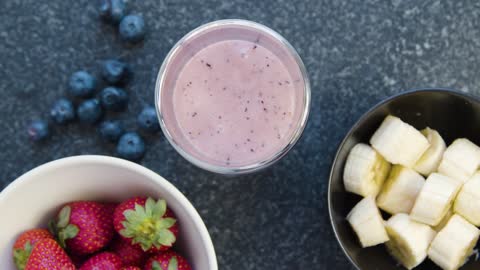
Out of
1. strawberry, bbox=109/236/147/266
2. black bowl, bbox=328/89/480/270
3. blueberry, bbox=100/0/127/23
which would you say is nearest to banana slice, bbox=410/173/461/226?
black bowl, bbox=328/89/480/270

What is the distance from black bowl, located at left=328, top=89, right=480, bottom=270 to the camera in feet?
4.46

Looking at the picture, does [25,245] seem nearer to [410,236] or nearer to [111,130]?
[111,130]

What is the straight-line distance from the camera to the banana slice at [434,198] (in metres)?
1.31

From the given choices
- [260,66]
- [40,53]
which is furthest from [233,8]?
[40,53]

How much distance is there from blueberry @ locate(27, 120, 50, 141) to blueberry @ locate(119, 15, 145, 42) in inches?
10.7

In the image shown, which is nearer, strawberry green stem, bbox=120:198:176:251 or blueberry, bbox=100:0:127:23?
strawberry green stem, bbox=120:198:176:251

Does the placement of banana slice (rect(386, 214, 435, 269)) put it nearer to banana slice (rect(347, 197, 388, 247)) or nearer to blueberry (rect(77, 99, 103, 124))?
banana slice (rect(347, 197, 388, 247))

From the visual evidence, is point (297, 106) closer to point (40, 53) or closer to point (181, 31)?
point (181, 31)

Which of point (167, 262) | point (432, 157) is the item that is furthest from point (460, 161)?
point (167, 262)

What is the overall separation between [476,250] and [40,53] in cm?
107

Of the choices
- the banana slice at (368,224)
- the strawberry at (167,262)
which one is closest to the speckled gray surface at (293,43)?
the banana slice at (368,224)

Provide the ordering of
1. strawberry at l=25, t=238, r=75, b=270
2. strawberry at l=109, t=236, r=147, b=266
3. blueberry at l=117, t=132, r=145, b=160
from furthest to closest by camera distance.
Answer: blueberry at l=117, t=132, r=145, b=160 → strawberry at l=109, t=236, r=147, b=266 → strawberry at l=25, t=238, r=75, b=270

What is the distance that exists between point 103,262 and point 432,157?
27.8 inches

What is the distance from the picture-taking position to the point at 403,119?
4.67 feet
